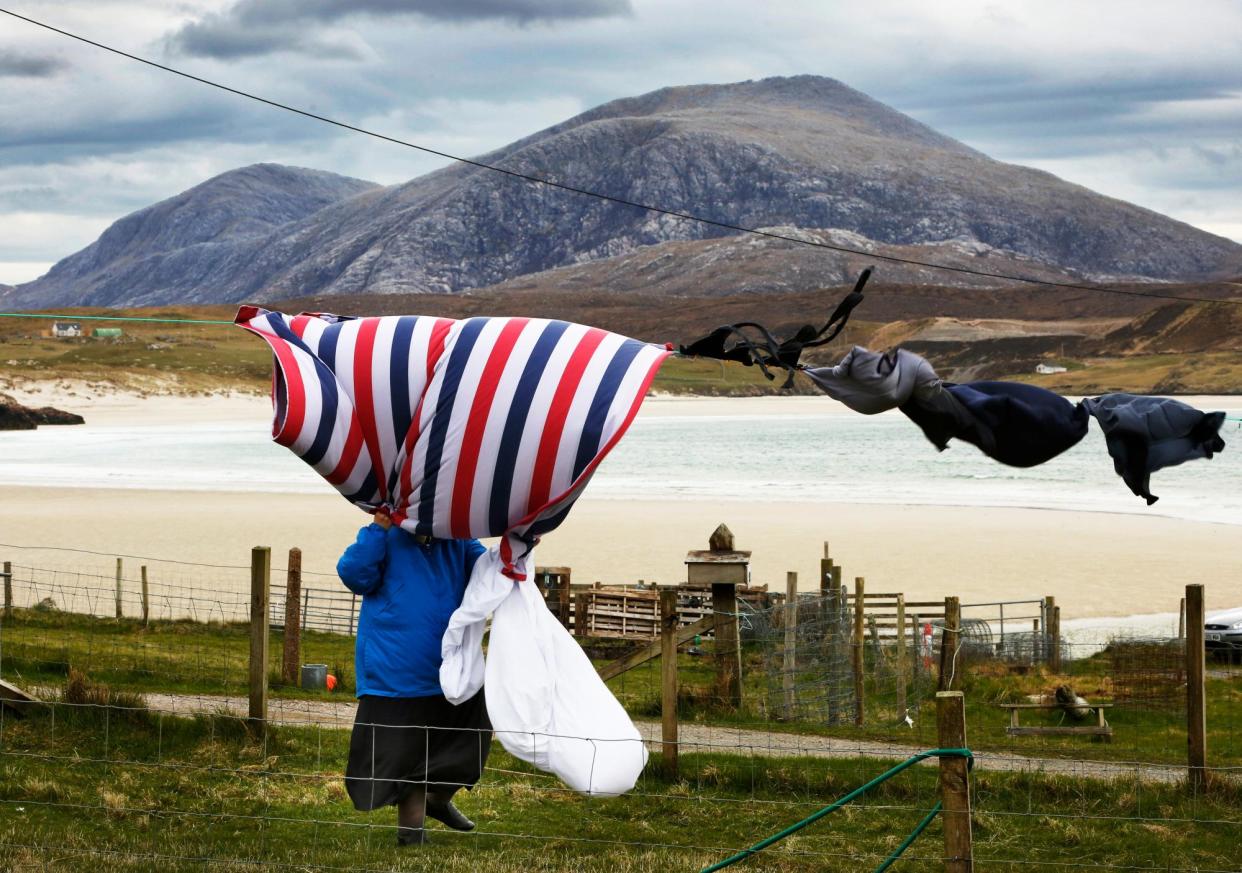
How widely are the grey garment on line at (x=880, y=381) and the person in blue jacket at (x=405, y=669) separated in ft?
7.54

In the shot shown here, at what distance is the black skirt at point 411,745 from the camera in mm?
7480

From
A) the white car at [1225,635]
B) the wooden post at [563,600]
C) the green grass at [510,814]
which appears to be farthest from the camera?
the wooden post at [563,600]

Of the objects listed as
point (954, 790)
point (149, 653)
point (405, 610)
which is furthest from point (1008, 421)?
point (149, 653)

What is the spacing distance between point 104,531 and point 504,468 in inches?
1265

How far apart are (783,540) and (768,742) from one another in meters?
24.9

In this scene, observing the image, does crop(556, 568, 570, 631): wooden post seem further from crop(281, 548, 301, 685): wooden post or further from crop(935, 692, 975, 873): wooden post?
crop(935, 692, 975, 873): wooden post

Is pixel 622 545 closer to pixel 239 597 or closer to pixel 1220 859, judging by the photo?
pixel 239 597

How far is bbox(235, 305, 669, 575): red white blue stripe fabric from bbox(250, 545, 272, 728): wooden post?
158 inches

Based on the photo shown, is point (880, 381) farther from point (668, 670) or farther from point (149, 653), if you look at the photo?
point (149, 653)

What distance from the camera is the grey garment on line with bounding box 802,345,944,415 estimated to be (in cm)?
628

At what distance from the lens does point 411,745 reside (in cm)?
752

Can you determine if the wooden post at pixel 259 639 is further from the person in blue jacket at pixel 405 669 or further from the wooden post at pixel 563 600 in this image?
the wooden post at pixel 563 600

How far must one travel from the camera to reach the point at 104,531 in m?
36.6

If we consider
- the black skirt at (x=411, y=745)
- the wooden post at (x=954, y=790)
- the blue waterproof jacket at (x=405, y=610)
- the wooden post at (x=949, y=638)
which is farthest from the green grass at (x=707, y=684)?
the wooden post at (x=954, y=790)
